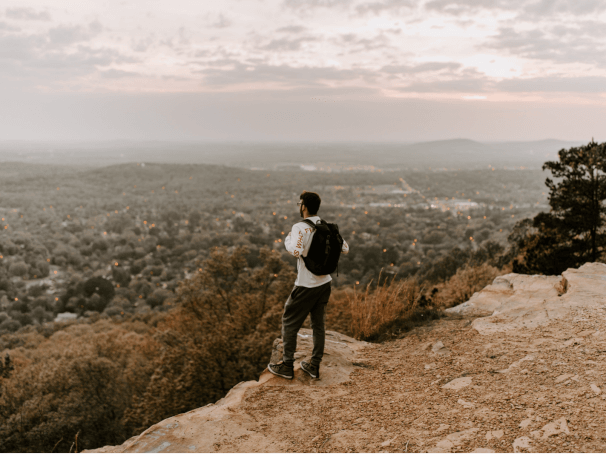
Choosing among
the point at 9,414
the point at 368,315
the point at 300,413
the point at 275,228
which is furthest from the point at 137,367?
the point at 275,228

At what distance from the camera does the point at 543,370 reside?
12.0 feet

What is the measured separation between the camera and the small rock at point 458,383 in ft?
12.1

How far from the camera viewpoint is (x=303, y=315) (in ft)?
13.3

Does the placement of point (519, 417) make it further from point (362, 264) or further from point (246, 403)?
point (362, 264)

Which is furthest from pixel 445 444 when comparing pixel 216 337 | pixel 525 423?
pixel 216 337

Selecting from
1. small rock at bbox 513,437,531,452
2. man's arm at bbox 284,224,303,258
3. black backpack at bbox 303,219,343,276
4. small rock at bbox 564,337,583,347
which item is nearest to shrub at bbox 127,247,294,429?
black backpack at bbox 303,219,343,276

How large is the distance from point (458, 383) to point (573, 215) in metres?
7.90

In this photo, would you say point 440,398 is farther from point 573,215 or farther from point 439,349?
point 573,215

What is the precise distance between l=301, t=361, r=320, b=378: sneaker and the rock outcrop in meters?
0.07

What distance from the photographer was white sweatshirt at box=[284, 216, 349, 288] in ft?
12.5

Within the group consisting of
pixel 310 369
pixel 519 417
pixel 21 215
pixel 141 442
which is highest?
pixel 519 417

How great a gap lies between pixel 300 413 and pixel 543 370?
2444mm

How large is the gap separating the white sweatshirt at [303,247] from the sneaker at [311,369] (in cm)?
99

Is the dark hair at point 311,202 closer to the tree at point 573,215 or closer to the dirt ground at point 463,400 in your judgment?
the dirt ground at point 463,400
